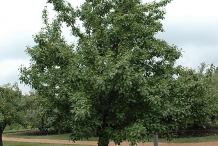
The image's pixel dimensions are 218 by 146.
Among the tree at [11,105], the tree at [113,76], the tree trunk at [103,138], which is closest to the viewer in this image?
the tree at [113,76]

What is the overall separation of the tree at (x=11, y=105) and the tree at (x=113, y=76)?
327 inches

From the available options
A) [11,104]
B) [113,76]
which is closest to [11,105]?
[11,104]

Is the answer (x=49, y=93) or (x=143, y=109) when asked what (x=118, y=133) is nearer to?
(x=143, y=109)

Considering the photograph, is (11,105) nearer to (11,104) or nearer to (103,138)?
(11,104)

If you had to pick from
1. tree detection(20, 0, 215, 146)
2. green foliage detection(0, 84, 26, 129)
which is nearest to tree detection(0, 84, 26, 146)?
green foliage detection(0, 84, 26, 129)

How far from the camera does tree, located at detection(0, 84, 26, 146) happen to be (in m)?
14.6

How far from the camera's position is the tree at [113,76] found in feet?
→ 20.3

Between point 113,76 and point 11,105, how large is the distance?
435 inches

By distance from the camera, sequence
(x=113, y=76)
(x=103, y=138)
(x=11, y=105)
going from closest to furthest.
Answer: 1. (x=113, y=76)
2. (x=103, y=138)
3. (x=11, y=105)

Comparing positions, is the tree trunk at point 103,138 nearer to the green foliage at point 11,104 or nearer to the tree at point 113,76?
the tree at point 113,76

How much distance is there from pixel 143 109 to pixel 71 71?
82.4 inches

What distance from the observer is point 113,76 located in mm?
5809

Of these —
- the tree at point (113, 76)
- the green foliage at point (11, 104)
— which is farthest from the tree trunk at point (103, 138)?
the green foliage at point (11, 104)

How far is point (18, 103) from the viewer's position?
611 inches
